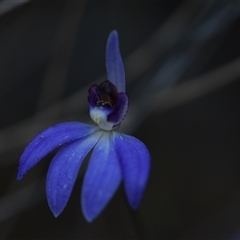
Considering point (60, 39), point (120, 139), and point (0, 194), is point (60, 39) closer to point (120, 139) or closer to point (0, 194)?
point (0, 194)

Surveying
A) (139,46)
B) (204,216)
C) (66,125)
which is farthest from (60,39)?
(66,125)

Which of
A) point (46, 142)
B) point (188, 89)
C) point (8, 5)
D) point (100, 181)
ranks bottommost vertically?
point (100, 181)

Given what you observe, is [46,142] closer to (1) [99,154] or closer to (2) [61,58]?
(1) [99,154]

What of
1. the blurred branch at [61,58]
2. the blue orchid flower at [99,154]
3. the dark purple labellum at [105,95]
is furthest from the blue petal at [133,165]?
the blurred branch at [61,58]

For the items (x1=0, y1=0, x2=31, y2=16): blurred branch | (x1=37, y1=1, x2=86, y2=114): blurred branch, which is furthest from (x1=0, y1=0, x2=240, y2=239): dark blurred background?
(x1=0, y1=0, x2=31, y2=16): blurred branch

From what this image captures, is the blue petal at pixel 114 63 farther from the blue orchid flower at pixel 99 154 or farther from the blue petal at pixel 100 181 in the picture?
the blue petal at pixel 100 181

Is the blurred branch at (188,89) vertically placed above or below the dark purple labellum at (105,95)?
above

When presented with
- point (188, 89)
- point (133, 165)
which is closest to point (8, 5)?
point (188, 89)

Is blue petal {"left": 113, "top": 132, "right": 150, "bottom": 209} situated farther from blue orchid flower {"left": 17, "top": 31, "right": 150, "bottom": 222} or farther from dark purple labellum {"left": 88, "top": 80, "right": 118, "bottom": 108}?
dark purple labellum {"left": 88, "top": 80, "right": 118, "bottom": 108}
